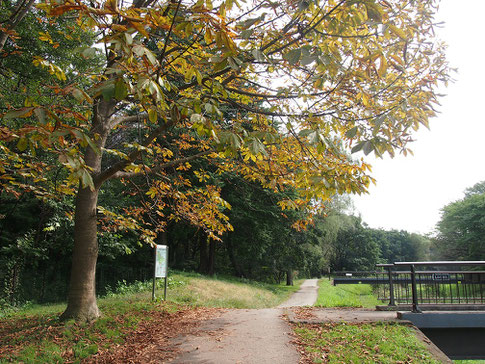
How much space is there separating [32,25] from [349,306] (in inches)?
512

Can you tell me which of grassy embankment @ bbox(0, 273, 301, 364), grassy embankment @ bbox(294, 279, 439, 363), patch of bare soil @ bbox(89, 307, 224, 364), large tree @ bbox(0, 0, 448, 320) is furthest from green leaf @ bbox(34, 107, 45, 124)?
grassy embankment @ bbox(294, 279, 439, 363)

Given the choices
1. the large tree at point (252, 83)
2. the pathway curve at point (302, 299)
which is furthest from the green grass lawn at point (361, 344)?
the pathway curve at point (302, 299)

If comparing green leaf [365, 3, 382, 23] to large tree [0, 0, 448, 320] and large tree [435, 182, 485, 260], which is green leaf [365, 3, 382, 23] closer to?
large tree [0, 0, 448, 320]

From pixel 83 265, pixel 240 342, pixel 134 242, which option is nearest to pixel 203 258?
pixel 134 242

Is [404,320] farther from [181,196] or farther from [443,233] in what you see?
[443,233]

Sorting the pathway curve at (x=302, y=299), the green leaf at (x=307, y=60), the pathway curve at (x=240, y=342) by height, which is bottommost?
the pathway curve at (x=302, y=299)

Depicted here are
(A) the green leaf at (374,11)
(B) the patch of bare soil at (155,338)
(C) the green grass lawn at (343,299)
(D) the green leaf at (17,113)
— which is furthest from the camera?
(C) the green grass lawn at (343,299)

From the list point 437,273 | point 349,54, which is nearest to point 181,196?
point 349,54

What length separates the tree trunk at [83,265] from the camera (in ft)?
24.9

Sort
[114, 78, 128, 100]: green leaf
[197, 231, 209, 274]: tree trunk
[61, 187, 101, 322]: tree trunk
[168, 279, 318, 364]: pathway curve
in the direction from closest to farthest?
[114, 78, 128, 100]: green leaf
[168, 279, 318, 364]: pathway curve
[61, 187, 101, 322]: tree trunk
[197, 231, 209, 274]: tree trunk

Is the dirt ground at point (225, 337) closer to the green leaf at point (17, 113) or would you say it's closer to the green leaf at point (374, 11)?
the green leaf at point (17, 113)

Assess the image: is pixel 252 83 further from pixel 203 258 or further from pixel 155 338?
pixel 203 258

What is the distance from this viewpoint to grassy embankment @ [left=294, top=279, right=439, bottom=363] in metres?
5.71

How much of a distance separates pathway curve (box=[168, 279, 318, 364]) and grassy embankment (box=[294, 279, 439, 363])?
0.38m
